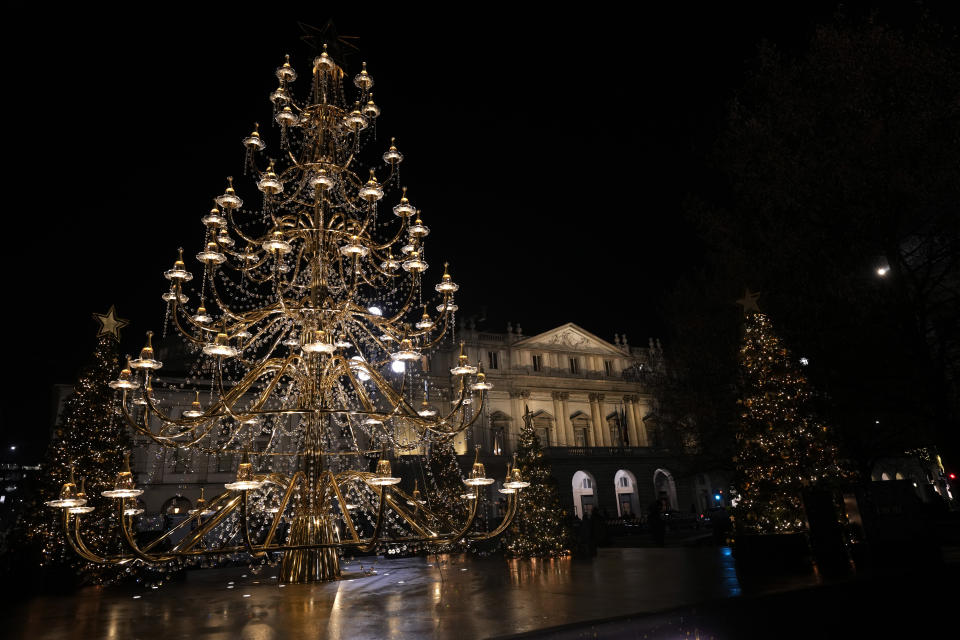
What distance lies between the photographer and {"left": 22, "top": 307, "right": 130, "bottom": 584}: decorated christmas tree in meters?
9.92

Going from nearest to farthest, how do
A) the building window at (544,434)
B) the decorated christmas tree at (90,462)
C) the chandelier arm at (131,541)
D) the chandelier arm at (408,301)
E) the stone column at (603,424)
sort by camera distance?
the chandelier arm at (131,541)
the chandelier arm at (408,301)
the decorated christmas tree at (90,462)
the building window at (544,434)
the stone column at (603,424)

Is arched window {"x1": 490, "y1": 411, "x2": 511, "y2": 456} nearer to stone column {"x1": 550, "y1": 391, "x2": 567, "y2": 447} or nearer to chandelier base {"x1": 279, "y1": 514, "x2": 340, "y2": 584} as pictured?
stone column {"x1": 550, "y1": 391, "x2": 567, "y2": 447}

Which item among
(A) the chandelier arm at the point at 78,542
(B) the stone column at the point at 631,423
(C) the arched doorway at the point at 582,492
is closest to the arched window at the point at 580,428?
(C) the arched doorway at the point at 582,492

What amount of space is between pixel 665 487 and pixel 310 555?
41.0 m

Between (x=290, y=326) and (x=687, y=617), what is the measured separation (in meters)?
6.14

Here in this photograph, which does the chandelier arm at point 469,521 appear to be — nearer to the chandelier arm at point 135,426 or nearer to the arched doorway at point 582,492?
the chandelier arm at point 135,426

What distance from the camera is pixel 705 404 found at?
18250 mm

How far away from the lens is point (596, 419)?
4269 cm

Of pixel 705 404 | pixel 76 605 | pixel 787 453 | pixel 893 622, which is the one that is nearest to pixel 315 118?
pixel 76 605

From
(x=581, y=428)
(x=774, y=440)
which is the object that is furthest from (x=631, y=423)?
(x=774, y=440)

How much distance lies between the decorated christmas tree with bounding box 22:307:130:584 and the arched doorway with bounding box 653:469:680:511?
37.1 m

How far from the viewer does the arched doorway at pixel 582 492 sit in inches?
1523

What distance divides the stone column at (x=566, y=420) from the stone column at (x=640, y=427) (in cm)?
589

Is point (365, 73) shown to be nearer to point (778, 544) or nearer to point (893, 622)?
point (778, 544)
